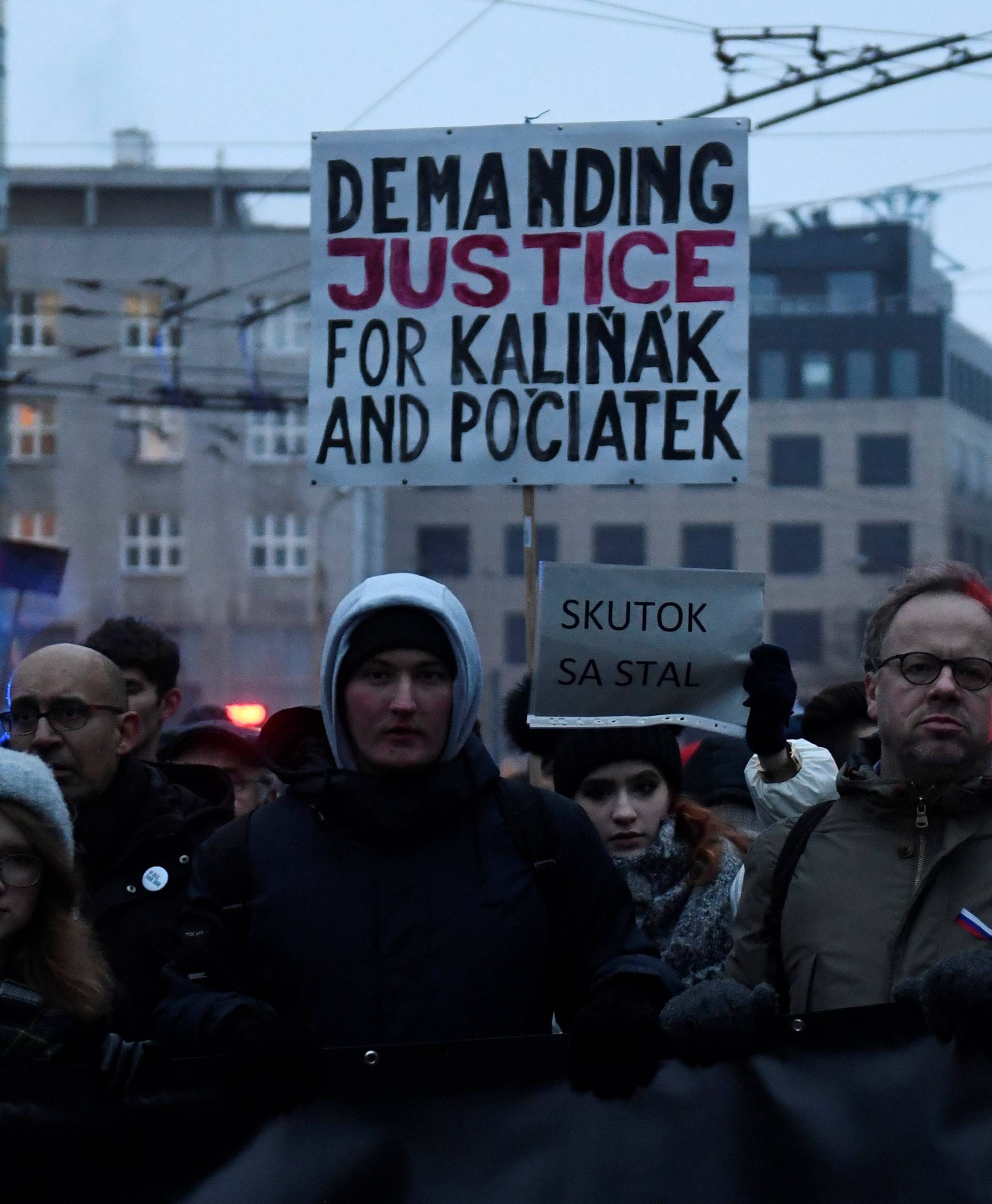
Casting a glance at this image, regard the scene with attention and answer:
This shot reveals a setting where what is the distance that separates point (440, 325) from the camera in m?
5.52

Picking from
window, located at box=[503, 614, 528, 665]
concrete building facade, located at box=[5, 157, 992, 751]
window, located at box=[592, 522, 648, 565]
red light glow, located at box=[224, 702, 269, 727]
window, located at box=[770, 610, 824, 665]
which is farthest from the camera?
window, located at box=[770, 610, 824, 665]

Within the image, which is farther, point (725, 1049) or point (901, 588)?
point (901, 588)

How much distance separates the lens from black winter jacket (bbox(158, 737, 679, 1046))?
10.5 feet

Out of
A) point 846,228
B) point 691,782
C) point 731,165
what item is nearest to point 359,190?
point 731,165

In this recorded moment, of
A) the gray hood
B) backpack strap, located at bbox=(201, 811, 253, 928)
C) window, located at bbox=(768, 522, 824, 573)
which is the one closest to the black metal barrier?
backpack strap, located at bbox=(201, 811, 253, 928)

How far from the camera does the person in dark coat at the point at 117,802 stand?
13.1 feet

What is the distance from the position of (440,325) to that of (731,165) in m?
0.93

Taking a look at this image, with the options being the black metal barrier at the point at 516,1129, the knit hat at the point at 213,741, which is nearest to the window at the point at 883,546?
the knit hat at the point at 213,741

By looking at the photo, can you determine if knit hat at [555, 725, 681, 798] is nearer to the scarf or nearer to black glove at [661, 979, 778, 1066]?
the scarf

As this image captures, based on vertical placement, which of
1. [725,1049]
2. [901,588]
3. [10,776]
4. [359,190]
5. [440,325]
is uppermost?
[359,190]

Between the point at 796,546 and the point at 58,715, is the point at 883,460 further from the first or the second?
the point at 58,715

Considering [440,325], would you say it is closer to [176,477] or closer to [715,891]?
[715,891]

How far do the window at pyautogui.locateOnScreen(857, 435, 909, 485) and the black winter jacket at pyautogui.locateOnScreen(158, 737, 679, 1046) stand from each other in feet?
195

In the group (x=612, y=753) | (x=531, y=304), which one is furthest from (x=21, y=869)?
(x=531, y=304)
